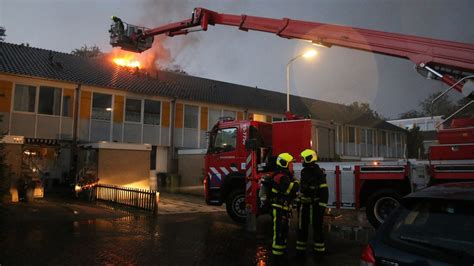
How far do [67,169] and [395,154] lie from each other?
32.2 m

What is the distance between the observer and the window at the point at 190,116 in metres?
27.1

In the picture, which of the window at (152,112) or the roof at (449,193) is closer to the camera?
the roof at (449,193)

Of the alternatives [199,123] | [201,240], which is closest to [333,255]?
[201,240]

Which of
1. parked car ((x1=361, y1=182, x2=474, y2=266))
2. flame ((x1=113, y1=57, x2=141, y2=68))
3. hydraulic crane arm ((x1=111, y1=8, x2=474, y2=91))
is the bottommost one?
parked car ((x1=361, y1=182, x2=474, y2=266))

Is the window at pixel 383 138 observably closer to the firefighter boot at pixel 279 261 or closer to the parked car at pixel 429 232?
the firefighter boot at pixel 279 261

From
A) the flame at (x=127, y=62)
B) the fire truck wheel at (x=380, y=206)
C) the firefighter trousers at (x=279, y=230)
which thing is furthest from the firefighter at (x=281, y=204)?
the flame at (x=127, y=62)

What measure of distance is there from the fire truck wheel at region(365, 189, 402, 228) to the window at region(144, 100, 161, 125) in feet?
58.4

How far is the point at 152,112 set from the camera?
84.0ft

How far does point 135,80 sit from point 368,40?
18.7m

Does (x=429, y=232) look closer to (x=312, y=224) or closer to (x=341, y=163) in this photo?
(x=312, y=224)

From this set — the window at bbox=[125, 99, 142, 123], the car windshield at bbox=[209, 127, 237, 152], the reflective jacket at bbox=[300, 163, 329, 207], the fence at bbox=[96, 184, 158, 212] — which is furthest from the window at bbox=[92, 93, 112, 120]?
the reflective jacket at bbox=[300, 163, 329, 207]

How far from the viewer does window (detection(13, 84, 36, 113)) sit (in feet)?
69.0

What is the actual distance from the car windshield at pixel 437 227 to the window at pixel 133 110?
72.7 ft

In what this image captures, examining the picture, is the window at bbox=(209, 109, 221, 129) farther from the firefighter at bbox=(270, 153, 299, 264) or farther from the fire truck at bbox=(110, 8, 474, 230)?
the firefighter at bbox=(270, 153, 299, 264)
